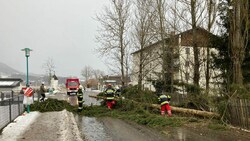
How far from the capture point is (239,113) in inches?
417

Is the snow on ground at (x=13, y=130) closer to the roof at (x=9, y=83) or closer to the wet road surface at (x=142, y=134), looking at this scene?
the wet road surface at (x=142, y=134)

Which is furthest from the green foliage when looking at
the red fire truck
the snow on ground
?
the red fire truck

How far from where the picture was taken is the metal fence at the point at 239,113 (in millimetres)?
10273

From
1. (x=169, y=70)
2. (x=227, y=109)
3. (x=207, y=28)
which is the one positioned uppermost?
(x=207, y=28)

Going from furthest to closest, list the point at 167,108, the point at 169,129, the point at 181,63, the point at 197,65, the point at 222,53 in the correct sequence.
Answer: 1. the point at 181,63
2. the point at 222,53
3. the point at 197,65
4. the point at 167,108
5. the point at 169,129

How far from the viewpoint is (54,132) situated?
988 cm

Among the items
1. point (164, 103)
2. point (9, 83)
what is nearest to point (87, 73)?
point (9, 83)

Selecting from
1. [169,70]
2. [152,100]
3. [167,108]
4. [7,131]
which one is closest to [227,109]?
[167,108]

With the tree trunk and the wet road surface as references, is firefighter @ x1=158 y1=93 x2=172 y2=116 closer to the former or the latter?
the wet road surface

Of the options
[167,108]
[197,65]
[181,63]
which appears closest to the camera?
[167,108]

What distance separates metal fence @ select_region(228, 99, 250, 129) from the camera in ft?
33.7

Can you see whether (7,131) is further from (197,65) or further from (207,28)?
(207,28)

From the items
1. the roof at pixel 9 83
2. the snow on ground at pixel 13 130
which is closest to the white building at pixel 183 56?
the snow on ground at pixel 13 130

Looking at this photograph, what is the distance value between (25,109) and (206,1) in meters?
14.4
